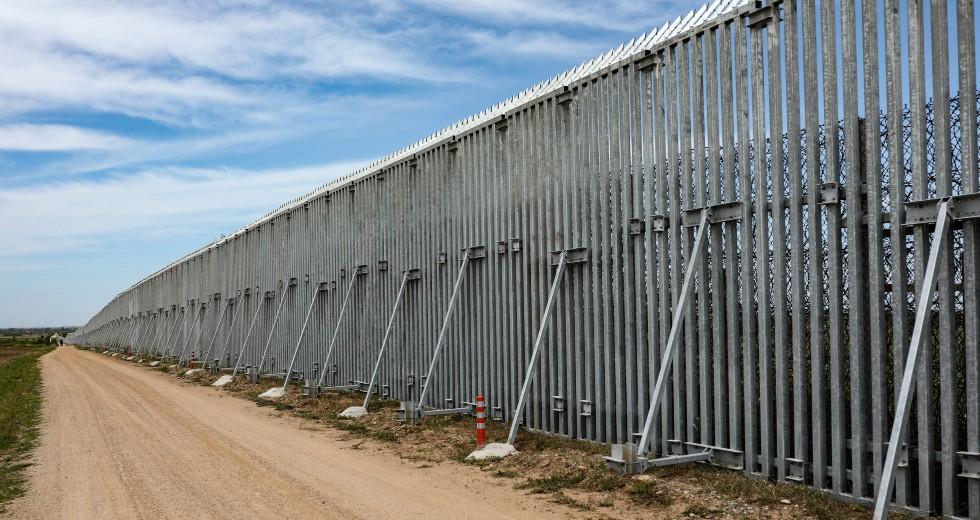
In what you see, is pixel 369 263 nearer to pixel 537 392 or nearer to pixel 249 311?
pixel 537 392

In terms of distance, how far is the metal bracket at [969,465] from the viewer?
7.61 meters

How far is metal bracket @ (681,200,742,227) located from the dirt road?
4254 millimetres

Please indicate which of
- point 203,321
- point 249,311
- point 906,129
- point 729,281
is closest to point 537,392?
point 729,281

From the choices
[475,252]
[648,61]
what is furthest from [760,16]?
[475,252]

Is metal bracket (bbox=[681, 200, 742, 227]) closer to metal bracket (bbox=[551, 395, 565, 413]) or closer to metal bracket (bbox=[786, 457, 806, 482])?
metal bracket (bbox=[786, 457, 806, 482])

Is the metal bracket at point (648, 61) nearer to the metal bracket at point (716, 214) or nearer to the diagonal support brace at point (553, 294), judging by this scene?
the metal bracket at point (716, 214)

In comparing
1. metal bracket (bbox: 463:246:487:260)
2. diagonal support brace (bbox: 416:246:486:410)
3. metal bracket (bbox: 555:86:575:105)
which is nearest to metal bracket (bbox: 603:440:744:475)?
metal bracket (bbox: 555:86:575:105)

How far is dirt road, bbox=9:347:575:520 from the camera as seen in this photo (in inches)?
379

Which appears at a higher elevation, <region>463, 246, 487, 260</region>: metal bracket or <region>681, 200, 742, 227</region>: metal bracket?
<region>463, 246, 487, 260</region>: metal bracket

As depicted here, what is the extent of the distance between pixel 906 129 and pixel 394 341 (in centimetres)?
1486

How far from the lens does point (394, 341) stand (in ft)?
69.3

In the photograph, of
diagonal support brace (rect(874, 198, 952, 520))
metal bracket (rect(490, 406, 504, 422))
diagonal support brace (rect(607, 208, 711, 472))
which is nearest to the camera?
diagonal support brace (rect(874, 198, 952, 520))

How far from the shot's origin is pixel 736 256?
1048cm

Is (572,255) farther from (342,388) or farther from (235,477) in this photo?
(342,388)
